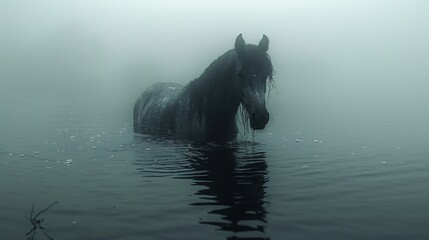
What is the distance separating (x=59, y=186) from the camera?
7414 millimetres

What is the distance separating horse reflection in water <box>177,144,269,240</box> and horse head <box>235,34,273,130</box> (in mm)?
1072

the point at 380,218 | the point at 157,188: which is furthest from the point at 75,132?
the point at 380,218

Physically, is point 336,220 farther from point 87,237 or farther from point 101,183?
point 101,183

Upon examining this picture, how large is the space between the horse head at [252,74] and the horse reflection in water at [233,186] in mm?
1072

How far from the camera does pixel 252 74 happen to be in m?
9.94

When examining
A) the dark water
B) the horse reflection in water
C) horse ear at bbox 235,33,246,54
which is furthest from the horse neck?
the horse reflection in water

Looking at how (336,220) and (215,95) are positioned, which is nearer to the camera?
(336,220)

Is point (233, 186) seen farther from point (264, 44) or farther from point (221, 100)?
point (221, 100)

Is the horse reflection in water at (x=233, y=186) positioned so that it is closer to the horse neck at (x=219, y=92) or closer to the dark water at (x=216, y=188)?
the dark water at (x=216, y=188)

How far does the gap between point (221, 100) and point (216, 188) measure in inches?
189

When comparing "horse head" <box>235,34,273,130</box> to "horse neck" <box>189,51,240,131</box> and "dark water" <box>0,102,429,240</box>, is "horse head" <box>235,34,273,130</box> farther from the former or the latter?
"dark water" <box>0,102,429,240</box>

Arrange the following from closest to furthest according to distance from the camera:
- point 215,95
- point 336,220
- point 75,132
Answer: point 336,220 < point 215,95 < point 75,132

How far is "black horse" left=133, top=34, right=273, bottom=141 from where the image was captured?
32.6 ft

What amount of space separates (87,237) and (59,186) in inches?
112
